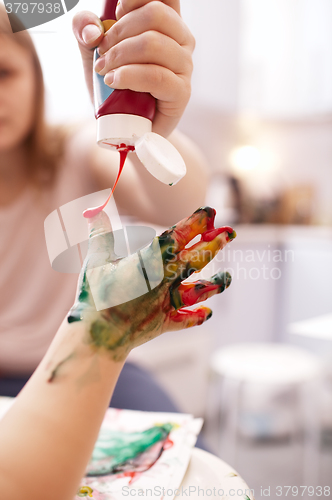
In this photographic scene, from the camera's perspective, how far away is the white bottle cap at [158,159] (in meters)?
0.25

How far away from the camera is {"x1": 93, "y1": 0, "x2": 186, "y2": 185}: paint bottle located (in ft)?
0.83

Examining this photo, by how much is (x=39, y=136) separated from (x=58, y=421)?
0.24m

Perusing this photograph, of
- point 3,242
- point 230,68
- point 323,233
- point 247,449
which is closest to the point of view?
point 3,242

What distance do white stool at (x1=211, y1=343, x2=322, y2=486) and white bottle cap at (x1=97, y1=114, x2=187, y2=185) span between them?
816mm

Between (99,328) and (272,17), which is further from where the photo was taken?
(272,17)

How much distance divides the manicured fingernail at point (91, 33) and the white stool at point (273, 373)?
2.87 ft

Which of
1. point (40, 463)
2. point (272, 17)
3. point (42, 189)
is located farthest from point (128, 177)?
point (272, 17)

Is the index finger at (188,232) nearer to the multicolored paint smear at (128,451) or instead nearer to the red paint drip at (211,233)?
the red paint drip at (211,233)

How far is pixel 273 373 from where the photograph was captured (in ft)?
3.18

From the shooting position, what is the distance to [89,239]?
0.94 feet

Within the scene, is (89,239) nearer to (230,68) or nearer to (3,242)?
(3,242)

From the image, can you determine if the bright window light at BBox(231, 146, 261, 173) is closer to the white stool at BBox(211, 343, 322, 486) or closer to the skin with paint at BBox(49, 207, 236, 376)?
the white stool at BBox(211, 343, 322, 486)

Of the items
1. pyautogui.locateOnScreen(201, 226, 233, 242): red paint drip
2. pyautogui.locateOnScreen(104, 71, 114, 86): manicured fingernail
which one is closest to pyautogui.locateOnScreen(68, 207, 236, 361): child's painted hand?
pyautogui.locateOnScreen(201, 226, 233, 242): red paint drip

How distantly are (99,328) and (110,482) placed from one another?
15cm
